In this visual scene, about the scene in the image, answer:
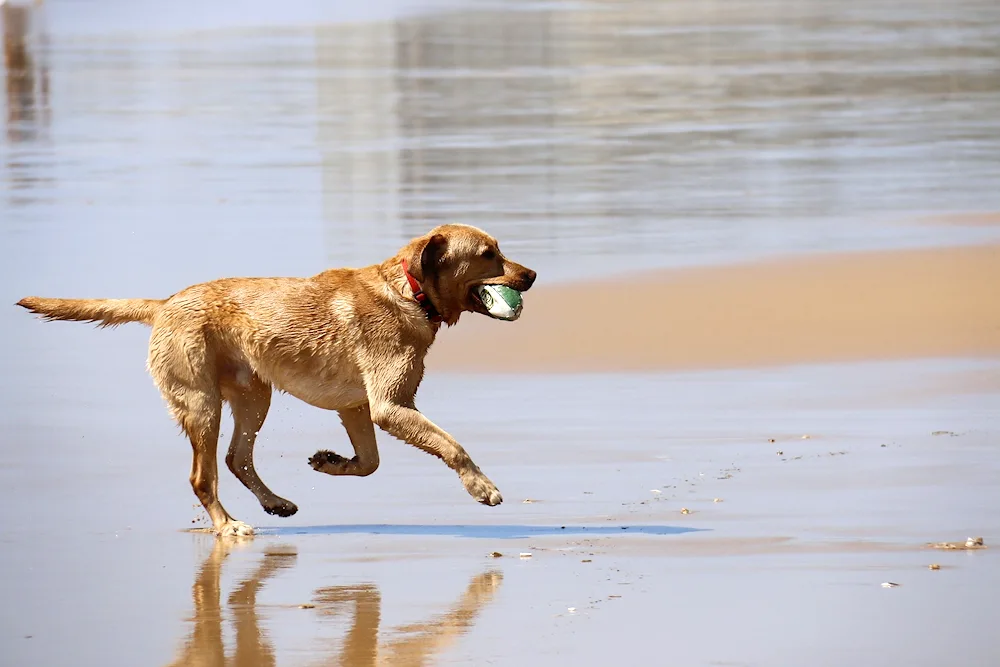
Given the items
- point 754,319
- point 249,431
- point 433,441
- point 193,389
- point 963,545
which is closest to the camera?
point 963,545

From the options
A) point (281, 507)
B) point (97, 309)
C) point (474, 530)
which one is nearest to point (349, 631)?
point (474, 530)

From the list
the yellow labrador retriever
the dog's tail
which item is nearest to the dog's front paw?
the yellow labrador retriever

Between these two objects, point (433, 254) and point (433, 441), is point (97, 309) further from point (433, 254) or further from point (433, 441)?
point (433, 441)

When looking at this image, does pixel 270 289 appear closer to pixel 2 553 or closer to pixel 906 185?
pixel 2 553

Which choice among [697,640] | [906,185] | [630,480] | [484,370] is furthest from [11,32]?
[697,640]

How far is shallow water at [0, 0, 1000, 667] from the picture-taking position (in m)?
6.79

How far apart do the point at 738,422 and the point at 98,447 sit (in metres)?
3.35

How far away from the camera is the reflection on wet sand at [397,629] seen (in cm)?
629

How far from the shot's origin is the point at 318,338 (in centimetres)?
897

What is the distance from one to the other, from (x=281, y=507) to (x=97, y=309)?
128 cm

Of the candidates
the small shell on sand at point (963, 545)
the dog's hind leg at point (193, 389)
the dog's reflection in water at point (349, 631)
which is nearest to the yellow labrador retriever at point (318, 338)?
the dog's hind leg at point (193, 389)

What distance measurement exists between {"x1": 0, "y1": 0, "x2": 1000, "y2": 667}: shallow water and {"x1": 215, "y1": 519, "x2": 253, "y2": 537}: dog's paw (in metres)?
0.14

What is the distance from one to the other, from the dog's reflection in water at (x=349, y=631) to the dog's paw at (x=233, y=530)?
0.73 meters

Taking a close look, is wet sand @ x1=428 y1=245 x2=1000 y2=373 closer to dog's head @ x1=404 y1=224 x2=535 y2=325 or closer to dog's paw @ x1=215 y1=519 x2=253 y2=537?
dog's head @ x1=404 y1=224 x2=535 y2=325
